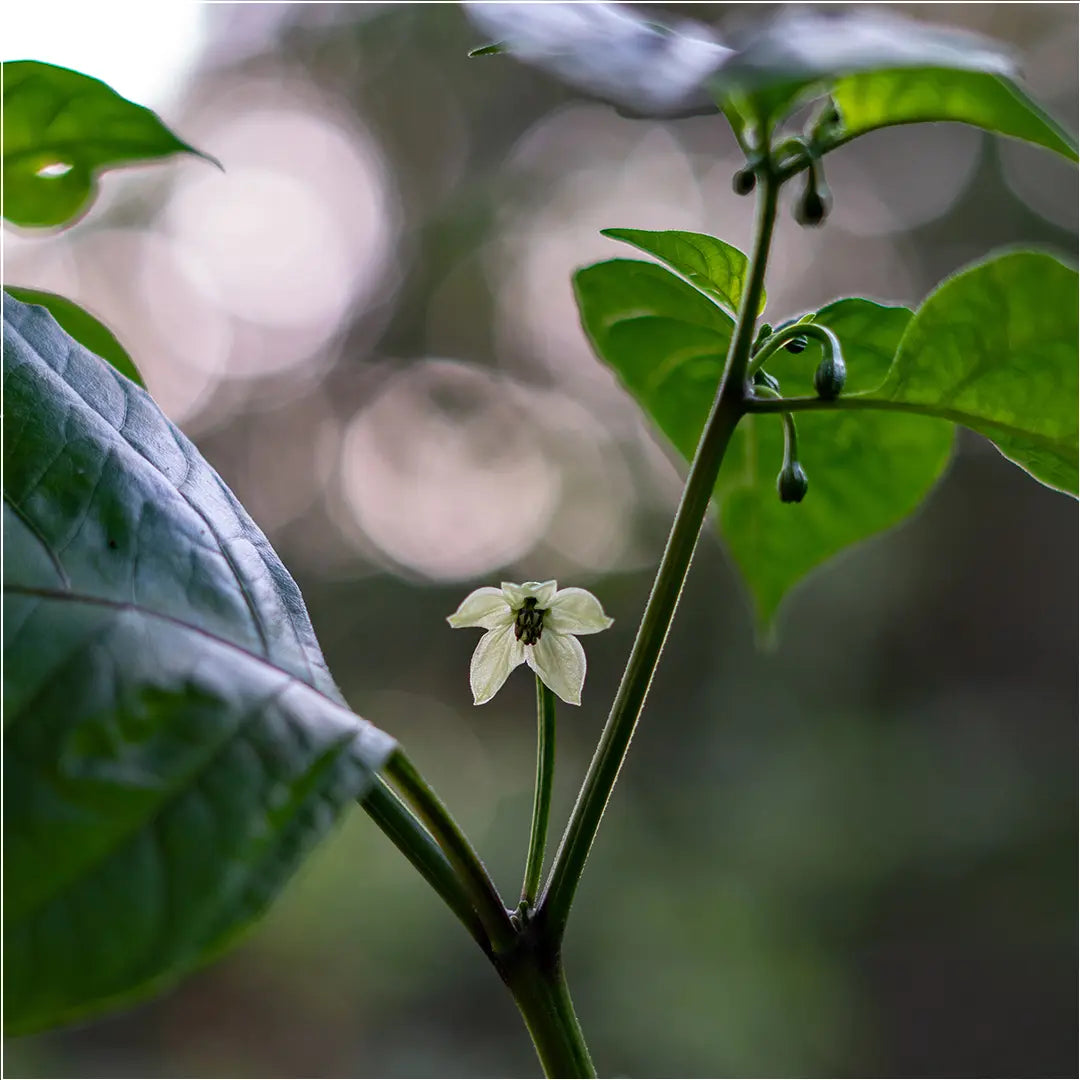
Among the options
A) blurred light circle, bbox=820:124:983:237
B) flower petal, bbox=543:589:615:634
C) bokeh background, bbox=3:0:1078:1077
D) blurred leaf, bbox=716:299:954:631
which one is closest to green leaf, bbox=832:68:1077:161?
blurred leaf, bbox=716:299:954:631

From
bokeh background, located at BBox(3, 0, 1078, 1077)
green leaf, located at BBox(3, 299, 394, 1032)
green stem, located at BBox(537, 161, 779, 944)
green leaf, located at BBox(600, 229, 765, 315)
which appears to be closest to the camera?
green leaf, located at BBox(3, 299, 394, 1032)

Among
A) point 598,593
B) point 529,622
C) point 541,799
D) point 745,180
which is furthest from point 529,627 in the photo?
point 598,593

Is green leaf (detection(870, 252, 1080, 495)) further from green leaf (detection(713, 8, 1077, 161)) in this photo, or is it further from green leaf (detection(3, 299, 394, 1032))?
green leaf (detection(3, 299, 394, 1032))

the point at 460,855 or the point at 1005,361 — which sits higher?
the point at 1005,361

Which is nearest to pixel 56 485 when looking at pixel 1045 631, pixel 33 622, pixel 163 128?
pixel 33 622

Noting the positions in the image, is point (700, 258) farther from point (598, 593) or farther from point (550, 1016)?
point (598, 593)

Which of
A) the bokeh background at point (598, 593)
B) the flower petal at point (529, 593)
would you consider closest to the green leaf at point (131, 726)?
the flower petal at point (529, 593)

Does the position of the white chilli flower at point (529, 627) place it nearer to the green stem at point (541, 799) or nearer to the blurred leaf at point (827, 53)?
the green stem at point (541, 799)
